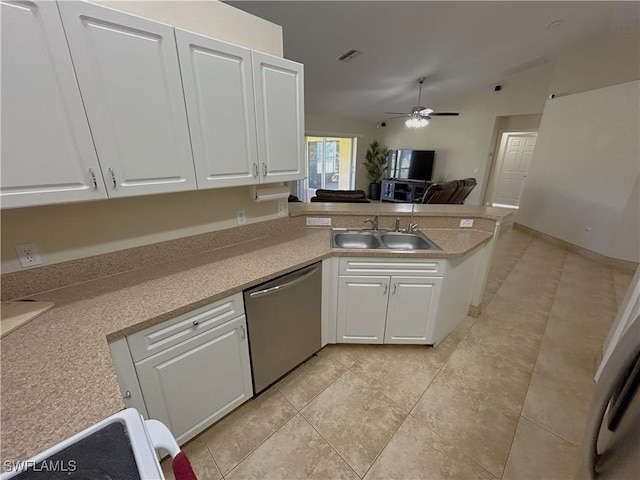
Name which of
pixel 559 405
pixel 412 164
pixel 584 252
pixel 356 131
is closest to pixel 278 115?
pixel 559 405

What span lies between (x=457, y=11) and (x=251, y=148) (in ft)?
10.1

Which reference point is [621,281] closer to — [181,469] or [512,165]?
[512,165]

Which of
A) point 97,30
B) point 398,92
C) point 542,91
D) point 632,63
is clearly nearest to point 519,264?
point 632,63

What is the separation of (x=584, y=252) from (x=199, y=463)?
552 centimetres

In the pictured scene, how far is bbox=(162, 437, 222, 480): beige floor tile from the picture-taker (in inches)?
50.5

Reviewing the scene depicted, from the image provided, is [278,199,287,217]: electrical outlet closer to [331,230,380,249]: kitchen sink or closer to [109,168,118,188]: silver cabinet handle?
[331,230,380,249]: kitchen sink

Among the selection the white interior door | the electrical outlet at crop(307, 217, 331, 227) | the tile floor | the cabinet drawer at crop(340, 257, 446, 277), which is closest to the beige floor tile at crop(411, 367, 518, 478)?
the tile floor

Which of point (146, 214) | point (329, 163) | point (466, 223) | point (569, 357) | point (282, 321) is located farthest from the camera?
point (329, 163)

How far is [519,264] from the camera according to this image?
3674 millimetres

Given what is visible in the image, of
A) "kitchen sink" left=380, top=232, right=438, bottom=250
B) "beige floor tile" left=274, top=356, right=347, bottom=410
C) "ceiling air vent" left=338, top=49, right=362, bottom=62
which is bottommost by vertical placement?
"beige floor tile" left=274, top=356, right=347, bottom=410

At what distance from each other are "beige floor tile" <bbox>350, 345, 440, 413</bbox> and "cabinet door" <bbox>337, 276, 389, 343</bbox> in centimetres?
15

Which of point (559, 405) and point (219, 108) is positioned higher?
point (219, 108)

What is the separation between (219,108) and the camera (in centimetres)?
133

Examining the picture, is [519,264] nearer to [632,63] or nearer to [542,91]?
[632,63]
